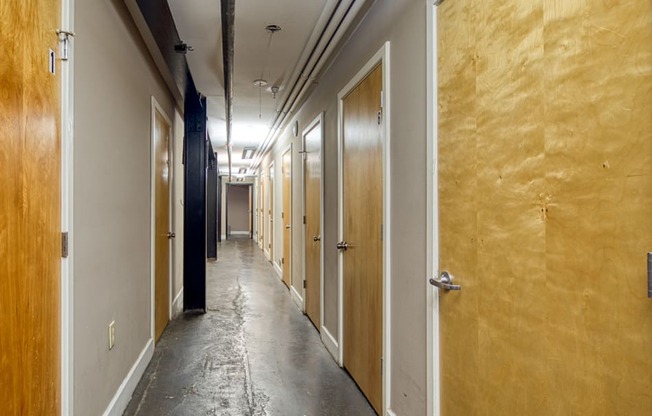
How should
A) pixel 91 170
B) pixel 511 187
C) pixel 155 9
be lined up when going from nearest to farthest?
1. pixel 511 187
2. pixel 91 170
3. pixel 155 9

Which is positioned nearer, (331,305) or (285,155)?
(331,305)

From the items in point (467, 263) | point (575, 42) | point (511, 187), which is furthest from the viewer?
point (467, 263)

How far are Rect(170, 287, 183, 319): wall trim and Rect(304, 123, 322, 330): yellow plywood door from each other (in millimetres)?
1413

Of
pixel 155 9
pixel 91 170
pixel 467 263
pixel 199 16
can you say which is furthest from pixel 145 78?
pixel 467 263

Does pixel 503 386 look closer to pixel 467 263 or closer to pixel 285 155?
pixel 467 263

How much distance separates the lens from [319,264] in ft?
12.7

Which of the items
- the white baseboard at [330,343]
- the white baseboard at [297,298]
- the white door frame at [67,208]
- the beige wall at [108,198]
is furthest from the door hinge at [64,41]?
the white baseboard at [297,298]

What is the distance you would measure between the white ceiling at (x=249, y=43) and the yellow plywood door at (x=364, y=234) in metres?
0.68

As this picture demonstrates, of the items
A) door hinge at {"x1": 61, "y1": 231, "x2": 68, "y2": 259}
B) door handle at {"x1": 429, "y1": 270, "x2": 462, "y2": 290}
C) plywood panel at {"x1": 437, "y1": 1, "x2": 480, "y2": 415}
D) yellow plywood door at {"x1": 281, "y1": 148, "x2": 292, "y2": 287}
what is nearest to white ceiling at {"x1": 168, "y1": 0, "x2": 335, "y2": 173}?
yellow plywood door at {"x1": 281, "y1": 148, "x2": 292, "y2": 287}

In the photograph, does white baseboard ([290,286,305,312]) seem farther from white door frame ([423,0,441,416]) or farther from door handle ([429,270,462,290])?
door handle ([429,270,462,290])

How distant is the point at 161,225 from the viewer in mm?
3686

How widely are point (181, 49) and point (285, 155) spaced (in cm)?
320

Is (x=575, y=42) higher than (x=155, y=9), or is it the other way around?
(x=155, y=9)

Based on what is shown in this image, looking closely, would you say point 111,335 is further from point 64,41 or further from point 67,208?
point 64,41
